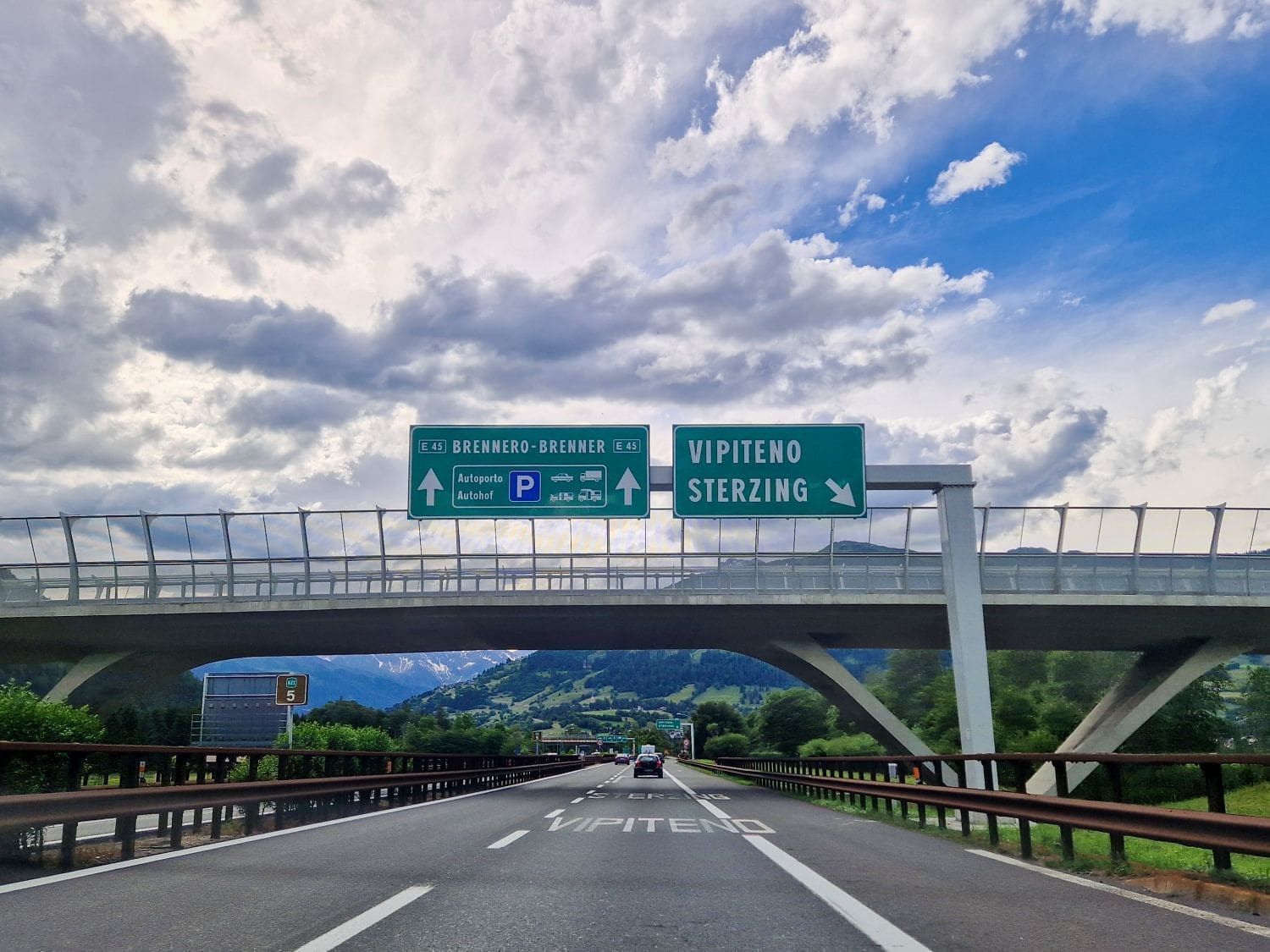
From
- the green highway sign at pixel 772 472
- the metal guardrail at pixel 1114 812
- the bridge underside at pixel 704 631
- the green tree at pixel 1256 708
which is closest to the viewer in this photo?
the metal guardrail at pixel 1114 812

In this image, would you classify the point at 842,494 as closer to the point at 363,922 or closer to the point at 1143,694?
the point at 1143,694

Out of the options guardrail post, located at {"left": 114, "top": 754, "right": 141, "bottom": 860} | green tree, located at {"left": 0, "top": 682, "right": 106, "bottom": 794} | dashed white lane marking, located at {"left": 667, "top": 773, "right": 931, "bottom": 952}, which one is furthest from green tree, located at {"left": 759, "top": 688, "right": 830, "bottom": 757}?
guardrail post, located at {"left": 114, "top": 754, "right": 141, "bottom": 860}

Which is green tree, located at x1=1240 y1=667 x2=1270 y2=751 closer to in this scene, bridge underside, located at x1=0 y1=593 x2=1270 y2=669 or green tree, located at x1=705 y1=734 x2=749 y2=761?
bridge underside, located at x1=0 y1=593 x2=1270 y2=669

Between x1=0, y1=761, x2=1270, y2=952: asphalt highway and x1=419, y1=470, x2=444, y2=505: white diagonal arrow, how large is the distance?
15263 mm

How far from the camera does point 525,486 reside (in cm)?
2652

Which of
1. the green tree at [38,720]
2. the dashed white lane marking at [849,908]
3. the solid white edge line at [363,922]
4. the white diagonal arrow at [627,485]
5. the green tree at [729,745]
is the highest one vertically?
the white diagonal arrow at [627,485]

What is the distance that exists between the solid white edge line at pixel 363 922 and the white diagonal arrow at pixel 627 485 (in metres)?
19.0

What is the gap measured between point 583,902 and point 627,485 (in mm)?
19648

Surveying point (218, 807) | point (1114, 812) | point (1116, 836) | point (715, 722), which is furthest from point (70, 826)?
point (715, 722)

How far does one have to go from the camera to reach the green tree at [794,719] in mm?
131125

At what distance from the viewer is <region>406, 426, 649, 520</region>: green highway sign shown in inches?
1043

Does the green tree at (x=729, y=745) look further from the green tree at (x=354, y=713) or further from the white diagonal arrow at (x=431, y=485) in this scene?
the white diagonal arrow at (x=431, y=485)

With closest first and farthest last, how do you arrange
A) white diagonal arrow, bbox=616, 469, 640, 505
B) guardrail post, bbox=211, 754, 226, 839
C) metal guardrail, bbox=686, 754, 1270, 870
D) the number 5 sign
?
metal guardrail, bbox=686, 754, 1270, 870, guardrail post, bbox=211, 754, 226, 839, white diagonal arrow, bbox=616, 469, 640, 505, the number 5 sign

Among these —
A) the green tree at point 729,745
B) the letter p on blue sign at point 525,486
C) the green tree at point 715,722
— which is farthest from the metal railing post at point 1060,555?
the green tree at point 715,722
